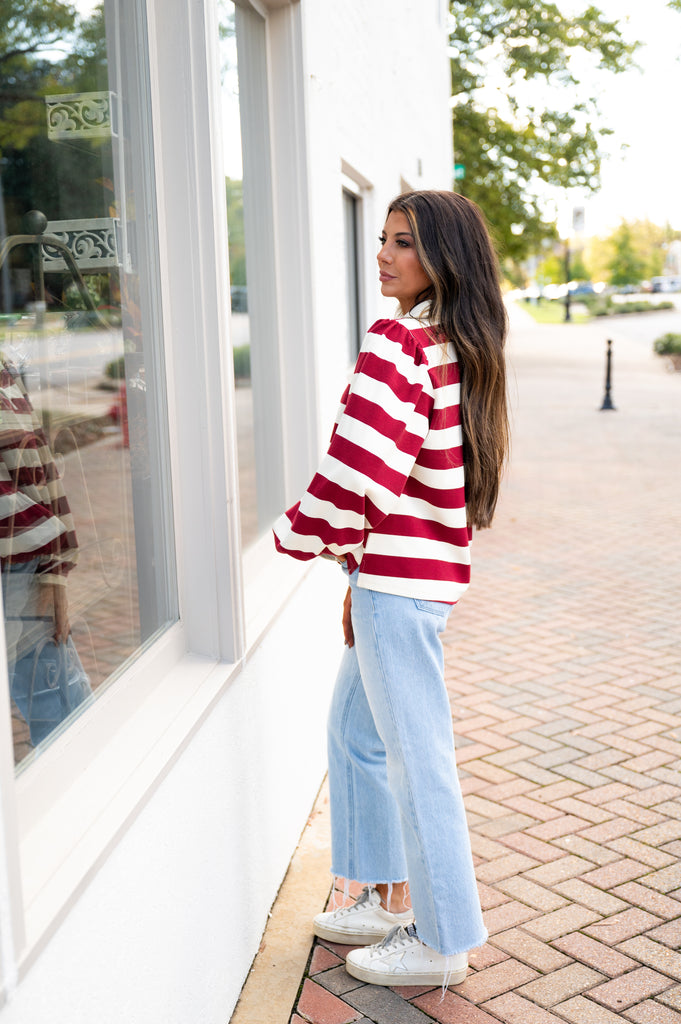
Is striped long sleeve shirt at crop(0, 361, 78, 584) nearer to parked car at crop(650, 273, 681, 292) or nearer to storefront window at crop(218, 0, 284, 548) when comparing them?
storefront window at crop(218, 0, 284, 548)

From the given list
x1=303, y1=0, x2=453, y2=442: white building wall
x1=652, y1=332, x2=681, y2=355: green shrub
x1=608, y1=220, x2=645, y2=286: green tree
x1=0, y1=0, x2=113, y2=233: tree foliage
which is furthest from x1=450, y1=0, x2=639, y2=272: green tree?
x1=608, y1=220, x2=645, y2=286: green tree

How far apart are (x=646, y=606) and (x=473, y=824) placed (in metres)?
3.09

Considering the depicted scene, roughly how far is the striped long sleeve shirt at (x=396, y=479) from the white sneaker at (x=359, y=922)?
1.01m

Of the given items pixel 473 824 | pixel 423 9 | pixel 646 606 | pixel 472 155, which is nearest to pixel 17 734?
pixel 473 824

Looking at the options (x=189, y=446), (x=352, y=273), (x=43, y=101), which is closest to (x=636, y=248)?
(x=352, y=273)

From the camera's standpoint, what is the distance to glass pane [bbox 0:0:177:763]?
2.22m

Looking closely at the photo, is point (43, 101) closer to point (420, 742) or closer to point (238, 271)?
point (238, 271)

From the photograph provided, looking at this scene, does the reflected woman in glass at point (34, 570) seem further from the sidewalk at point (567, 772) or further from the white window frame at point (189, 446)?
the sidewalk at point (567, 772)

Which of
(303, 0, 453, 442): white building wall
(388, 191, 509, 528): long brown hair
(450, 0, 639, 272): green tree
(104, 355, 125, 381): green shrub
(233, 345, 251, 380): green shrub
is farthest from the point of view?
(450, 0, 639, 272): green tree

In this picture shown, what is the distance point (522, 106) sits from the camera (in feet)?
70.8

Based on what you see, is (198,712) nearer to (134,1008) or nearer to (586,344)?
(134,1008)

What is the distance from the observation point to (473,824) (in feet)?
11.9

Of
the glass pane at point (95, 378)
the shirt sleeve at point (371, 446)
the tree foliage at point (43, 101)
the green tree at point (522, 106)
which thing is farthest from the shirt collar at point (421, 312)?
the green tree at point (522, 106)

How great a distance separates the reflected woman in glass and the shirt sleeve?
516mm
